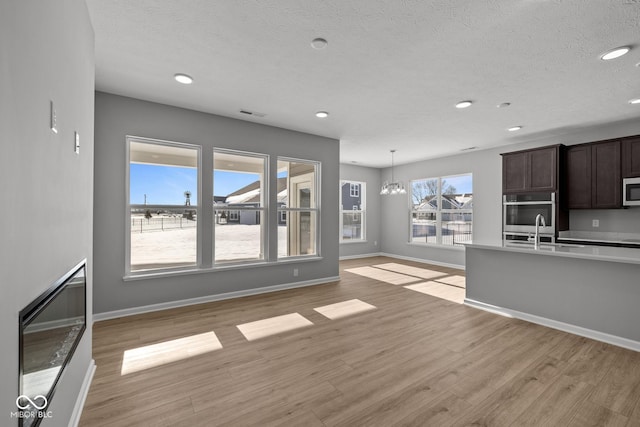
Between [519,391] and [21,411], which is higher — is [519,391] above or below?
below

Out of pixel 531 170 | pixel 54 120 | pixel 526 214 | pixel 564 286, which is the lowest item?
pixel 564 286

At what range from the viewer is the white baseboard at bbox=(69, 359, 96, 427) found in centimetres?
176

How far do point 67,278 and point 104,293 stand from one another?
7.96 ft

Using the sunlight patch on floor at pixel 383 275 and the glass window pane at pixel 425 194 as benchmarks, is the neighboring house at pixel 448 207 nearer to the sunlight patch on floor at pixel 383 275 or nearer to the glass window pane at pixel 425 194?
the glass window pane at pixel 425 194

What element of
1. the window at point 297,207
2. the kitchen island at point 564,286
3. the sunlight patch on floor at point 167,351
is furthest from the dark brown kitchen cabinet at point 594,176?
the sunlight patch on floor at point 167,351

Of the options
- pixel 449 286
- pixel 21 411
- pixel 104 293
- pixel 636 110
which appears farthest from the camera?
pixel 449 286

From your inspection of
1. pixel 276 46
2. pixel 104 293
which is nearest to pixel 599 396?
pixel 276 46

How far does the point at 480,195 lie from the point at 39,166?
285 inches

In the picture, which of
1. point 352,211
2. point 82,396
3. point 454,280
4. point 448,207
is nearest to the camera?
point 82,396

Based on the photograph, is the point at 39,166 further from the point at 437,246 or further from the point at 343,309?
the point at 437,246

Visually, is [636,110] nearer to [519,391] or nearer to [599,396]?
[599,396]

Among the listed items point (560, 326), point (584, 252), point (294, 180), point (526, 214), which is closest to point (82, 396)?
point (294, 180)

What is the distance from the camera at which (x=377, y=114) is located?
14.1 ft

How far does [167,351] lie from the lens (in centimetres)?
275
